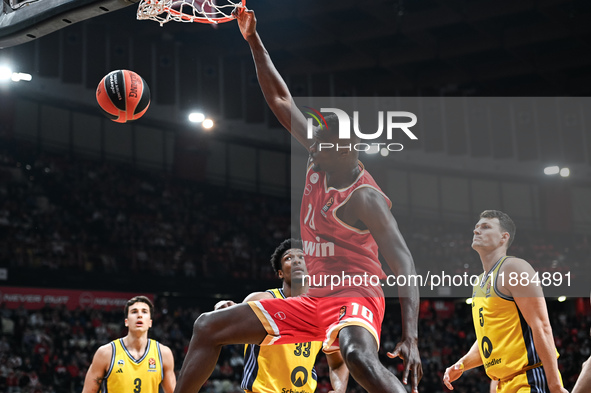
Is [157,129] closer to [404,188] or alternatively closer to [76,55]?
[76,55]

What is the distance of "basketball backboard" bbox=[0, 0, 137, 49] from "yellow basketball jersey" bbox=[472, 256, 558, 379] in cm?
336

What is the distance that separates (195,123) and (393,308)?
9.54 metres

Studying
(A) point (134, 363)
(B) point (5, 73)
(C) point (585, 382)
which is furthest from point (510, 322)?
(B) point (5, 73)

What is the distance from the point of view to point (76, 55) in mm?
21578

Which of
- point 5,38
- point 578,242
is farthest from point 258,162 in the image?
point 5,38

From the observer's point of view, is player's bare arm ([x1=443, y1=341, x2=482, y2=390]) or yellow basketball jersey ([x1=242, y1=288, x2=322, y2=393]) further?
yellow basketball jersey ([x1=242, y1=288, x2=322, y2=393])

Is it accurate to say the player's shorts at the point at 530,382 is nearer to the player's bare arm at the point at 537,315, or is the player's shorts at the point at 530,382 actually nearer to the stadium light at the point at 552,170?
the player's bare arm at the point at 537,315

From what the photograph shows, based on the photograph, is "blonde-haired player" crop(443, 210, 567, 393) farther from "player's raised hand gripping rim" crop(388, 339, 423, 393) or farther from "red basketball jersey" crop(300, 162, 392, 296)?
"player's raised hand gripping rim" crop(388, 339, 423, 393)

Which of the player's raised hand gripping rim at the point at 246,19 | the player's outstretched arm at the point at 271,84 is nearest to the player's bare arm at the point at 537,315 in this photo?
the player's outstretched arm at the point at 271,84

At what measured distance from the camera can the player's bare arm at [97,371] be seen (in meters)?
6.59

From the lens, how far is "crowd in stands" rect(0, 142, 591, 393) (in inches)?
626

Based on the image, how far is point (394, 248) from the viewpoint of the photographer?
3.99 m

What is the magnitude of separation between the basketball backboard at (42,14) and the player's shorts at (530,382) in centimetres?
385

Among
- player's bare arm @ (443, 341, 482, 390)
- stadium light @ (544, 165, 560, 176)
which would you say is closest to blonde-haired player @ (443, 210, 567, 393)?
player's bare arm @ (443, 341, 482, 390)
